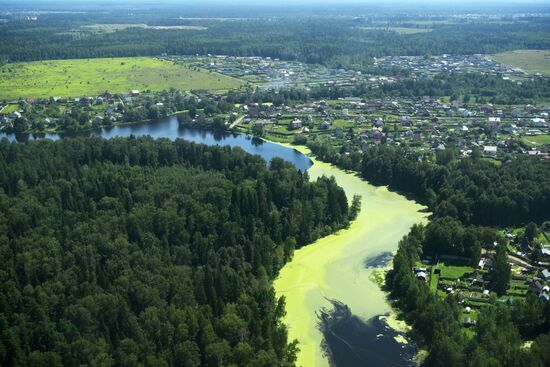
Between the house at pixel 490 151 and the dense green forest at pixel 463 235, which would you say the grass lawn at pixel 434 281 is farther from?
the house at pixel 490 151

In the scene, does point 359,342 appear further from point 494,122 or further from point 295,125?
point 494,122

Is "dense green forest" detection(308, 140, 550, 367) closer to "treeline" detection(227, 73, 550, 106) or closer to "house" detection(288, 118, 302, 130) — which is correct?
"house" detection(288, 118, 302, 130)

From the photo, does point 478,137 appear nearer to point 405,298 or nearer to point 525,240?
point 525,240

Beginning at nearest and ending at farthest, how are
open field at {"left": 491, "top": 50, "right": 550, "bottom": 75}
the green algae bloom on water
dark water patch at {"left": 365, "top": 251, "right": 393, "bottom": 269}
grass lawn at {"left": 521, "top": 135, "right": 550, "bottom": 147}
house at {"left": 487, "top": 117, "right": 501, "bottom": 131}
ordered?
the green algae bloom on water, dark water patch at {"left": 365, "top": 251, "right": 393, "bottom": 269}, grass lawn at {"left": 521, "top": 135, "right": 550, "bottom": 147}, house at {"left": 487, "top": 117, "right": 501, "bottom": 131}, open field at {"left": 491, "top": 50, "right": 550, "bottom": 75}

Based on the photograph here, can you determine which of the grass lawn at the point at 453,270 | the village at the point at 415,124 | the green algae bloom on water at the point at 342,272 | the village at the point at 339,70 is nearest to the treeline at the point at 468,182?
the green algae bloom on water at the point at 342,272

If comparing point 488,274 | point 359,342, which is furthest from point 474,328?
point 488,274

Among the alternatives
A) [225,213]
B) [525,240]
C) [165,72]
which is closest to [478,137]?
[525,240]

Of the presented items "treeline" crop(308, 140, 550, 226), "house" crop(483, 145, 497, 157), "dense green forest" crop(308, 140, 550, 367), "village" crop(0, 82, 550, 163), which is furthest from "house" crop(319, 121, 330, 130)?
"house" crop(483, 145, 497, 157)

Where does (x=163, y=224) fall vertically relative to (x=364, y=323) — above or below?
above
